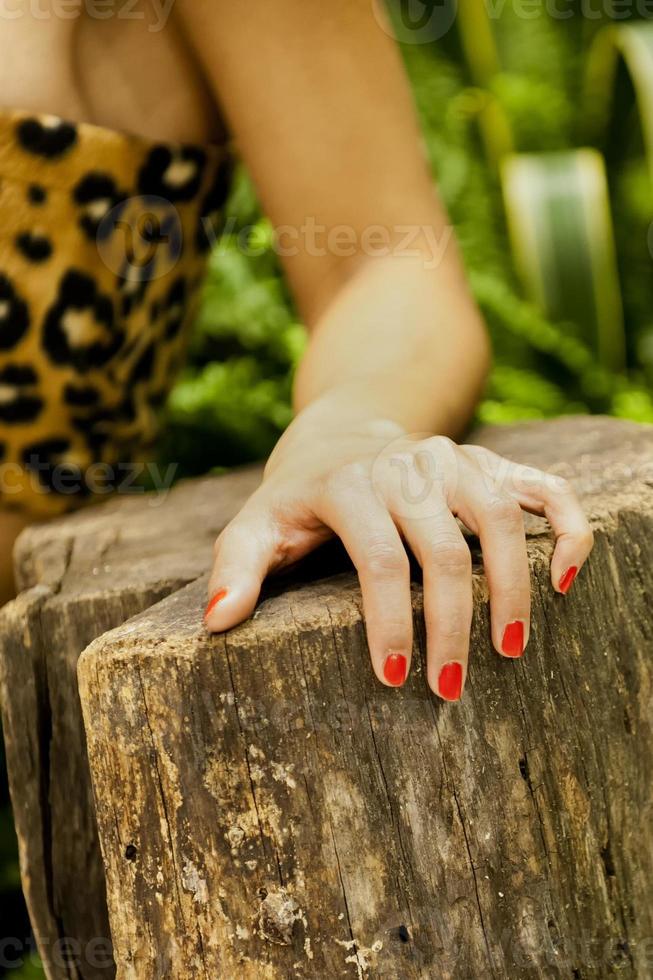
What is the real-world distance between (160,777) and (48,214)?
551 millimetres

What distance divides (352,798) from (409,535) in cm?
17

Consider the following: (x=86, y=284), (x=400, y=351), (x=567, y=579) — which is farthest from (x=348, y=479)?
(x=86, y=284)

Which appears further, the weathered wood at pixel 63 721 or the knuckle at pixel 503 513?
the weathered wood at pixel 63 721

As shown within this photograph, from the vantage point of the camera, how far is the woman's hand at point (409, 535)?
22.8 inches

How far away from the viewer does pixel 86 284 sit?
92cm

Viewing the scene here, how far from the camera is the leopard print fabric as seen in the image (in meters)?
0.86

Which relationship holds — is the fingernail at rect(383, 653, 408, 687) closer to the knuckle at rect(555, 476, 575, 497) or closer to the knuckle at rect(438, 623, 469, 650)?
the knuckle at rect(438, 623, 469, 650)

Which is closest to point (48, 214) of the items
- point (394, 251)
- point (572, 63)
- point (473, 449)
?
point (394, 251)

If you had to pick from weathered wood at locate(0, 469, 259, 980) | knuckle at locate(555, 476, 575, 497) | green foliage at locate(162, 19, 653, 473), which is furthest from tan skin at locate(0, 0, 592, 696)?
green foliage at locate(162, 19, 653, 473)

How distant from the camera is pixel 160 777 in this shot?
590 mm

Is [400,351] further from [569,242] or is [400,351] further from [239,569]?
[569,242]

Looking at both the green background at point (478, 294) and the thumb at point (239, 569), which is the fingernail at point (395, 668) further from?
the green background at point (478, 294)

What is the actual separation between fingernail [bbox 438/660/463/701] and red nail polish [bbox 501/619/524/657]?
0.12 feet

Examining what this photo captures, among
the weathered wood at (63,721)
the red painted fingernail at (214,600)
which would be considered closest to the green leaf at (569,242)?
the weathered wood at (63,721)
